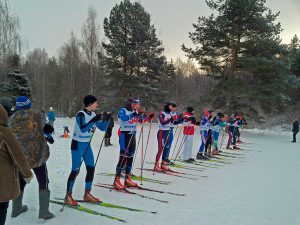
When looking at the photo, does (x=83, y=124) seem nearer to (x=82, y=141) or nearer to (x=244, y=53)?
(x=82, y=141)

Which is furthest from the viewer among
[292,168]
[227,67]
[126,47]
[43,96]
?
[43,96]

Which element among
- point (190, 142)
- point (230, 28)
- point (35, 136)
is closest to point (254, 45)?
point (230, 28)

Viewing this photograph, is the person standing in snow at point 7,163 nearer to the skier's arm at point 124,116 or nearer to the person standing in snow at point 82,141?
the person standing in snow at point 82,141

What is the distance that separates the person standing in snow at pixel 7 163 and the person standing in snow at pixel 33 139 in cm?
126

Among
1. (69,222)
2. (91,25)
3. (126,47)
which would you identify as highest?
(91,25)

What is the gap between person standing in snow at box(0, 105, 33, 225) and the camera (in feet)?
9.61

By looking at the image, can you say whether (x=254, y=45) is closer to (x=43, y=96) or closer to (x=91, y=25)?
(x=91, y=25)

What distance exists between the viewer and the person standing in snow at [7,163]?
2.93 metres

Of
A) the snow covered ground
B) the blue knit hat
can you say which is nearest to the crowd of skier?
the blue knit hat

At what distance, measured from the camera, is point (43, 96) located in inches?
1690

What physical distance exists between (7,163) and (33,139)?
4.51ft

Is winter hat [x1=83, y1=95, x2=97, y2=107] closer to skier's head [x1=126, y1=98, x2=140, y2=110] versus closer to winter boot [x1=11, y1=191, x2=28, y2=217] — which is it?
skier's head [x1=126, y1=98, x2=140, y2=110]

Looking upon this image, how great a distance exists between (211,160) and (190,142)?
1.13 m

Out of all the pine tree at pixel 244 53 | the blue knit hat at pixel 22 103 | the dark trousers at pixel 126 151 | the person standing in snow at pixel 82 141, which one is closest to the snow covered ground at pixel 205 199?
the person standing in snow at pixel 82 141
